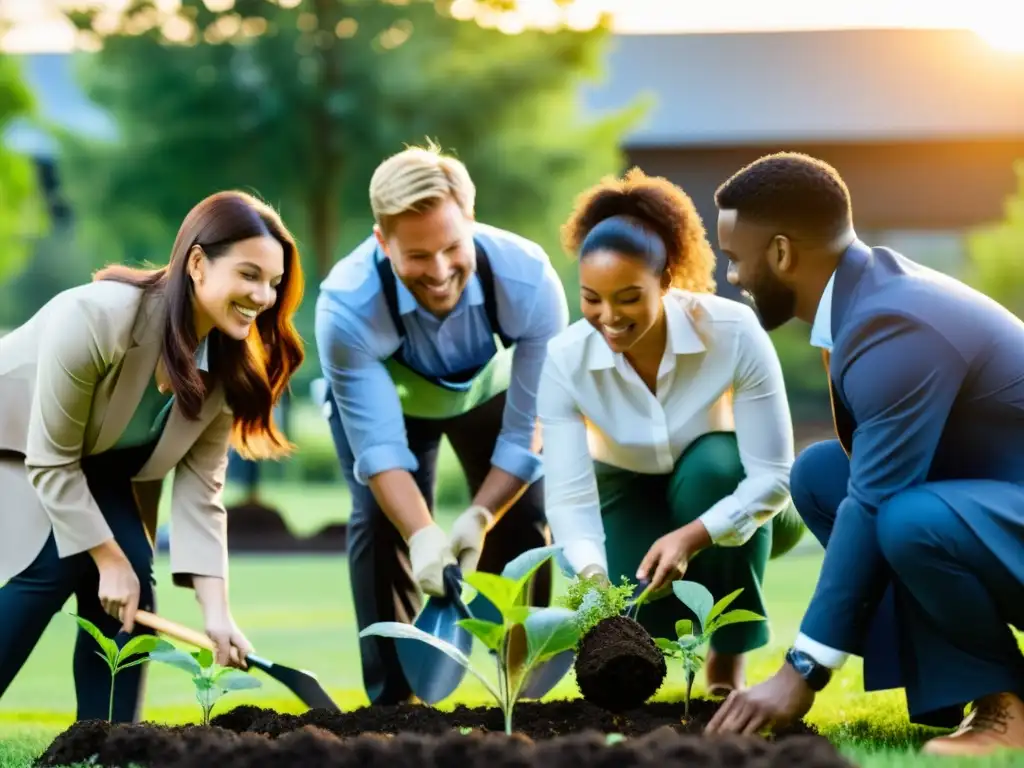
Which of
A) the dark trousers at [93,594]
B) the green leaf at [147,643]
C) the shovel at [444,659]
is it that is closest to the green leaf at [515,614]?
the green leaf at [147,643]

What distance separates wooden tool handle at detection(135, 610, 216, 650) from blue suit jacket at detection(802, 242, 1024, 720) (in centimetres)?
143

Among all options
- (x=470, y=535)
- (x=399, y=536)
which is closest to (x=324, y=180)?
(x=399, y=536)

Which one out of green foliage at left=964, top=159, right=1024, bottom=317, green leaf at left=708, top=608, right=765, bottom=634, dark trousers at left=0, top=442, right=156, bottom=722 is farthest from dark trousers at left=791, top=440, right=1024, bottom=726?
green foliage at left=964, top=159, right=1024, bottom=317

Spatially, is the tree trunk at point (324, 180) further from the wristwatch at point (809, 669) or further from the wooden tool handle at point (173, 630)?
the wristwatch at point (809, 669)

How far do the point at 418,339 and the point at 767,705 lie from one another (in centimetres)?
159

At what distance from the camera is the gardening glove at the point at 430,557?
3.60 metres

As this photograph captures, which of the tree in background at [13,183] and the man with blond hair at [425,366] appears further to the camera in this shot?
the tree in background at [13,183]

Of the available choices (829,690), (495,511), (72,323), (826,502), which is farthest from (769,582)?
(72,323)

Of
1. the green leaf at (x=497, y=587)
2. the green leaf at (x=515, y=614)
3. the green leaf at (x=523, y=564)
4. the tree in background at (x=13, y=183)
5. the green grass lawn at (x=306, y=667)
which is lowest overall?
the green grass lawn at (x=306, y=667)

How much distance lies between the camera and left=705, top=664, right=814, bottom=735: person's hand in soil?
104 inches

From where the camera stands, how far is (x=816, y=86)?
19125 mm

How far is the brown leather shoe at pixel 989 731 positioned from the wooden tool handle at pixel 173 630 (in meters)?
1.63

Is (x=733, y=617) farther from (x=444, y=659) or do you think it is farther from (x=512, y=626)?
(x=444, y=659)

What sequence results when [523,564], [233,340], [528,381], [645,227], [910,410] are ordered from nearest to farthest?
1. [910,410]
2. [523,564]
3. [645,227]
4. [233,340]
5. [528,381]
